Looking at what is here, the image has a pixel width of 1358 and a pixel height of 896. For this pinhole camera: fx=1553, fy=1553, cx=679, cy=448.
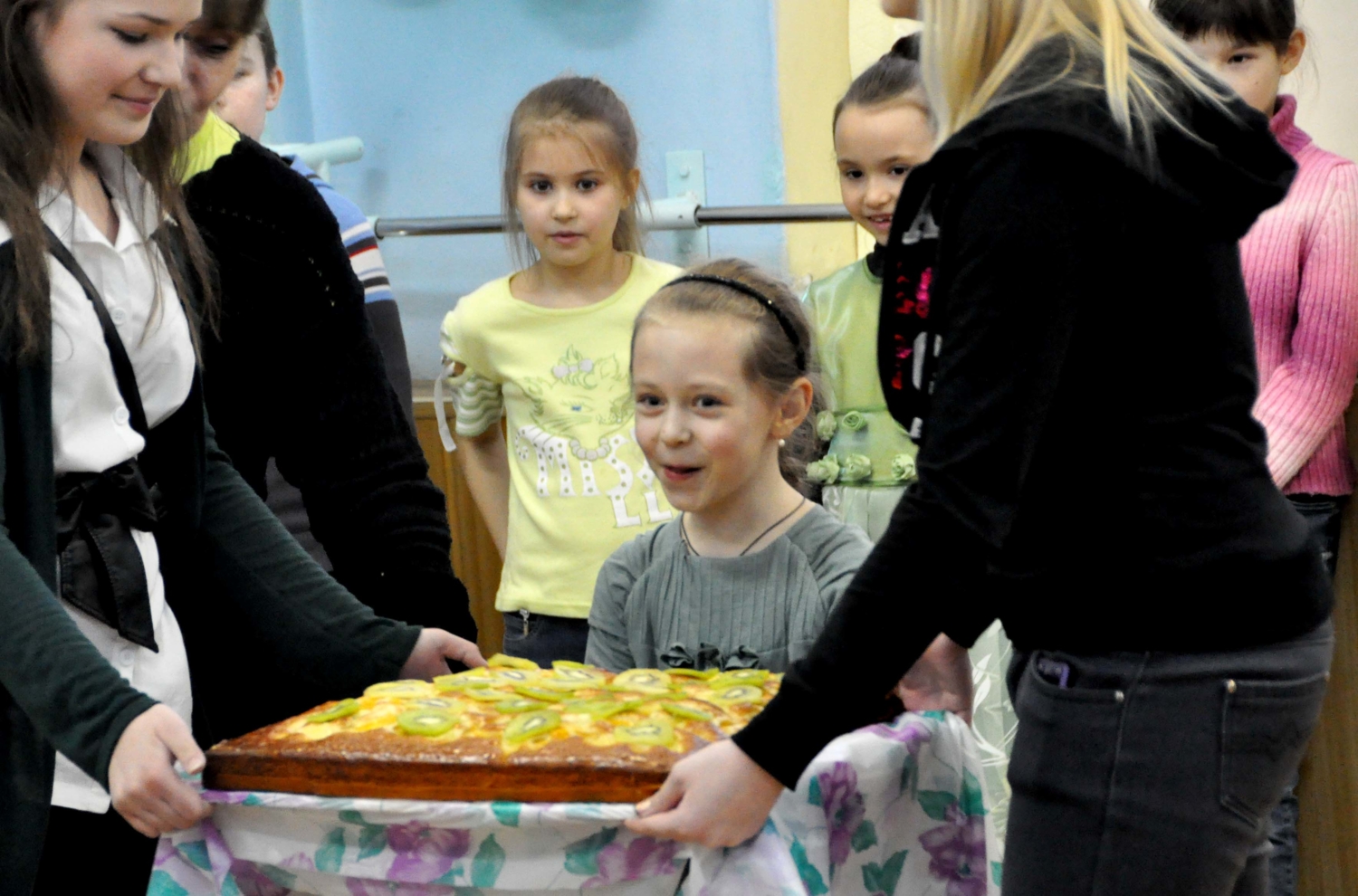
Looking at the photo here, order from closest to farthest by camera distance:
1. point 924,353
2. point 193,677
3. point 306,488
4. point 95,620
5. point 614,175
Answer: point 924,353, point 95,620, point 193,677, point 306,488, point 614,175

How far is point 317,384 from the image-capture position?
5.65 feet

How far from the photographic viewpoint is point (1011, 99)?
3.44 feet

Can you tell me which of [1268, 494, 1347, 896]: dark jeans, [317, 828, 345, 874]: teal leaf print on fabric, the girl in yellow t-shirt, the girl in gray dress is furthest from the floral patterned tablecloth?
[1268, 494, 1347, 896]: dark jeans

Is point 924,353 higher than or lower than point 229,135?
lower

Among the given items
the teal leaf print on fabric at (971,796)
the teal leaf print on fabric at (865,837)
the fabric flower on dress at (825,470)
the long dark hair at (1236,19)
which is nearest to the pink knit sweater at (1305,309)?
the long dark hair at (1236,19)

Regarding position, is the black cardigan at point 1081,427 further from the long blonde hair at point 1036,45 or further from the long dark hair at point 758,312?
the long dark hair at point 758,312

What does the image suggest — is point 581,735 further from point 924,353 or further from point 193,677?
point 193,677

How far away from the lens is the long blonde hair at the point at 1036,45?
1070 millimetres

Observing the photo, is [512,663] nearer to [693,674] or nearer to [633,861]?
[693,674]

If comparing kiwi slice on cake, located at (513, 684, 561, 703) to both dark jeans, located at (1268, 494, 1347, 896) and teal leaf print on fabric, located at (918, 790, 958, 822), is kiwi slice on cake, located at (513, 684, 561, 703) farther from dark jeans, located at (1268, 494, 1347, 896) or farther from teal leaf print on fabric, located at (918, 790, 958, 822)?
dark jeans, located at (1268, 494, 1347, 896)

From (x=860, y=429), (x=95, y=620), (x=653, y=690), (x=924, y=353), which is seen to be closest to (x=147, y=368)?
(x=95, y=620)

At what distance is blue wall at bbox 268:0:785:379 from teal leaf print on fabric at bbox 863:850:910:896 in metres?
2.20

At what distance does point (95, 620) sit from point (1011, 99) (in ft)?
2.80

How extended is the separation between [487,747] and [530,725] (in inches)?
1.5
